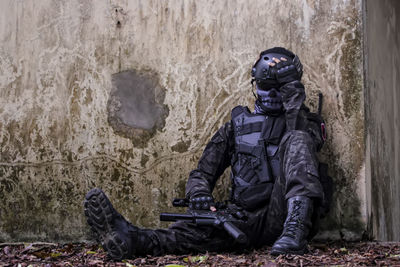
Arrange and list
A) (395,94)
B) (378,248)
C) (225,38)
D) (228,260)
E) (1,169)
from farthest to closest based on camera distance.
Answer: (395,94)
(1,169)
(225,38)
(378,248)
(228,260)

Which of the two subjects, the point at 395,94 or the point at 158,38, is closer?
the point at 158,38

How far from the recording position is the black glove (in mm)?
4266

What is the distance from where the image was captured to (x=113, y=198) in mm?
5371

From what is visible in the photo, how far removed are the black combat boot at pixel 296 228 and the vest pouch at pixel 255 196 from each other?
0.49 meters

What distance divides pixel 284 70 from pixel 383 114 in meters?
1.65

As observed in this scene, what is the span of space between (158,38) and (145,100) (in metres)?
0.53

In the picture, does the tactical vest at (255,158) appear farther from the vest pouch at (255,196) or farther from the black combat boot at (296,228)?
the black combat boot at (296,228)

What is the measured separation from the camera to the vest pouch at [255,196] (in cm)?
437

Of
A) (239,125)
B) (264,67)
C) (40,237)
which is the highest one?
(264,67)

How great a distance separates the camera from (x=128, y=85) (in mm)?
5461

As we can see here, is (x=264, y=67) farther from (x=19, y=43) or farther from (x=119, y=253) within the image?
(x=19, y=43)

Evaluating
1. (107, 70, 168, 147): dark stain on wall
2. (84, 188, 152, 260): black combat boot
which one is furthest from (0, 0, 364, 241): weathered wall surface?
(84, 188, 152, 260): black combat boot

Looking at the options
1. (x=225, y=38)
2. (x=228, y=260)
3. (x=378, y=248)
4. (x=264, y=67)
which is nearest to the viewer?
(x=228, y=260)

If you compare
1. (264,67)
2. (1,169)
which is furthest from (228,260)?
(1,169)
